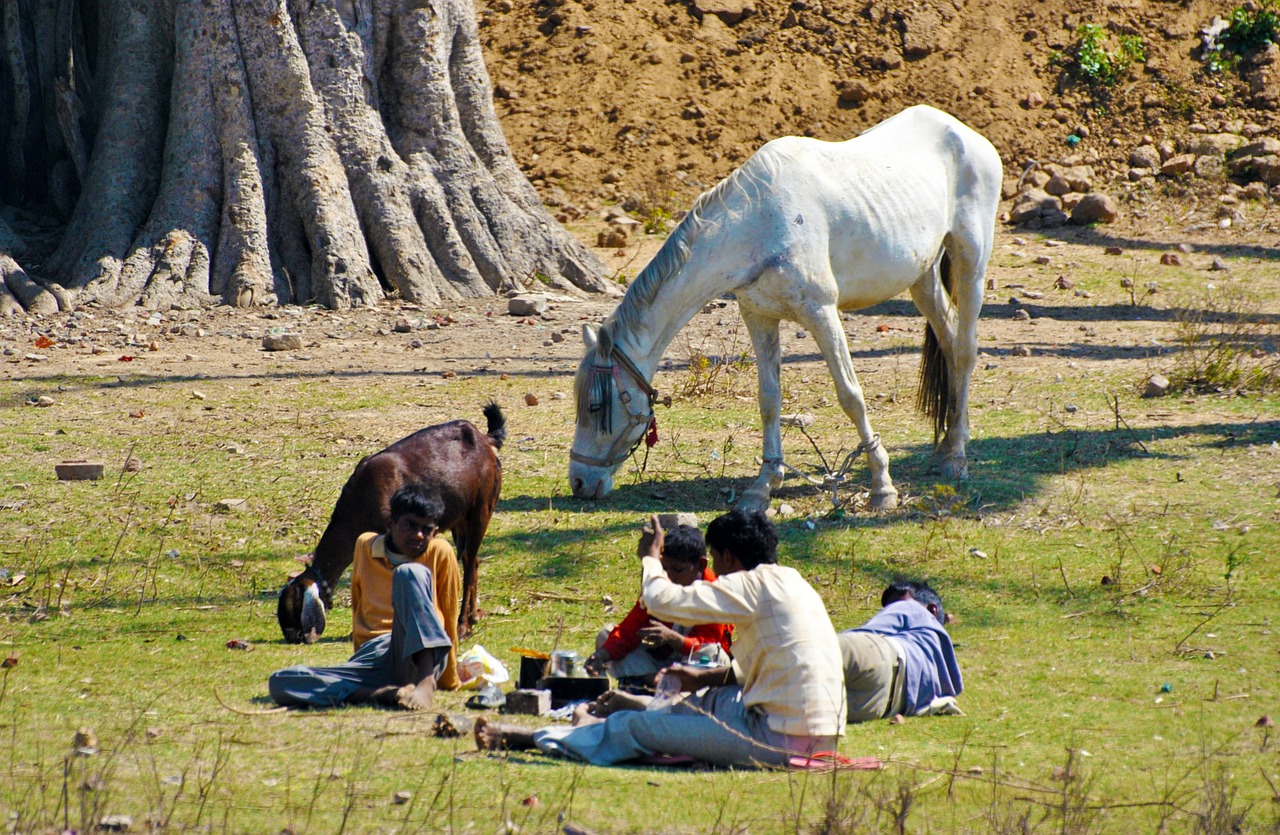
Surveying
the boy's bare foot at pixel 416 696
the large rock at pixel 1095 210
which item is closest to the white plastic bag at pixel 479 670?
the boy's bare foot at pixel 416 696

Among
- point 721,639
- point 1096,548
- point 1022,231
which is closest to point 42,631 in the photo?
point 721,639

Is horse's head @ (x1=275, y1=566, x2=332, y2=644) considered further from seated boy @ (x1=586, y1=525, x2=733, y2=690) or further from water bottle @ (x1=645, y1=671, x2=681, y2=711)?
water bottle @ (x1=645, y1=671, x2=681, y2=711)

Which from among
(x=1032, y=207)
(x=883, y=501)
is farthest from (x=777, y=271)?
(x=1032, y=207)

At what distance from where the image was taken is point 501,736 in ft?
14.5

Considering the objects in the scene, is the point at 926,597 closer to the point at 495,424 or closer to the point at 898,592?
the point at 898,592

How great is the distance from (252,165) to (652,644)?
364 inches

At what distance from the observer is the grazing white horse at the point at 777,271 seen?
24.8 ft

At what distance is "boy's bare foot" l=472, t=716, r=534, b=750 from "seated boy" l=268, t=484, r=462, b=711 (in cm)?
54

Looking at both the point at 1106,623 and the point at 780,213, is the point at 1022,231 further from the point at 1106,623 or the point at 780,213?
the point at 1106,623

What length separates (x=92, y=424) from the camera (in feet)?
30.6

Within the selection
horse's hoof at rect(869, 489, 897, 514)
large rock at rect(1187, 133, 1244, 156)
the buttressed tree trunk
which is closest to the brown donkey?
horse's hoof at rect(869, 489, 897, 514)

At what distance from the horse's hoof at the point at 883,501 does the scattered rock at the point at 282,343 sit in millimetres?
5733

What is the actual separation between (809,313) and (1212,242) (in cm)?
1093

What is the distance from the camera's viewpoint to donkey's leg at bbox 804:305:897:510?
7609 mm
